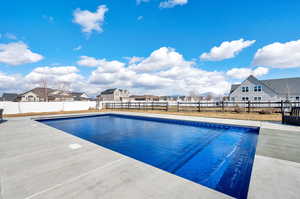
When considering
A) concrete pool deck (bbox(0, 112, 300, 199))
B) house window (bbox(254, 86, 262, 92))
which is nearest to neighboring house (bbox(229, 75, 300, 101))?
house window (bbox(254, 86, 262, 92))

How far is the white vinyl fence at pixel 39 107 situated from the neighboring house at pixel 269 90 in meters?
25.4

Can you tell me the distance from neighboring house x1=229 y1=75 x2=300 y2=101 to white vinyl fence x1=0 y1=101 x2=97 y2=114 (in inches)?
1001

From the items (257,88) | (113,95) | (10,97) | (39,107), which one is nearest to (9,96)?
(10,97)

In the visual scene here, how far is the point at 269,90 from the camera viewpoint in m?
19.5

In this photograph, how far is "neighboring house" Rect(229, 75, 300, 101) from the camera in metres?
19.1

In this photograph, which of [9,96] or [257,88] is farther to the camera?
[9,96]

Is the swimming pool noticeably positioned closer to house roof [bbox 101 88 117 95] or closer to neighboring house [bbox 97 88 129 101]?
neighboring house [bbox 97 88 129 101]

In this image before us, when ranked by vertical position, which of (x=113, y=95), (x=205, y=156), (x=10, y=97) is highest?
(x=113, y=95)

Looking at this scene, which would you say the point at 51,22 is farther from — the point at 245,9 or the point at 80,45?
the point at 245,9

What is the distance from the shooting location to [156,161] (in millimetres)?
3492

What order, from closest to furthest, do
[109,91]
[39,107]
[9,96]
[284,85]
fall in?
[39,107]
[284,85]
[9,96]
[109,91]

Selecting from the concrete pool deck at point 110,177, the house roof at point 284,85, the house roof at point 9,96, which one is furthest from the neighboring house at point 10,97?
the house roof at point 284,85

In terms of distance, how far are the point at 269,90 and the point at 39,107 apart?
32467 mm

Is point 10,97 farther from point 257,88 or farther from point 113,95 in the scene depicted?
point 257,88
